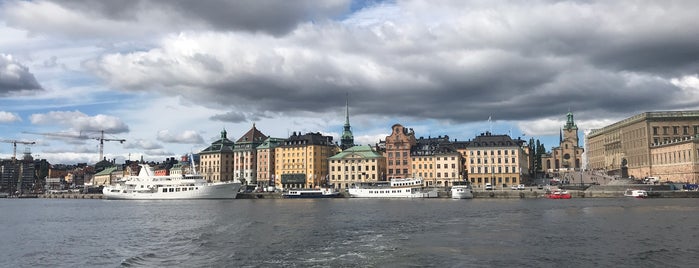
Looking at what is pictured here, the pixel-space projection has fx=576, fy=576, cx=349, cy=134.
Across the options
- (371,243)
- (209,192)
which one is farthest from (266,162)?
(371,243)

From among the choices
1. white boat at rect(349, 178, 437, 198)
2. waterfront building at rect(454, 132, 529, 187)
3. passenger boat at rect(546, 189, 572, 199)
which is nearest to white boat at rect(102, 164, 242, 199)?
white boat at rect(349, 178, 437, 198)

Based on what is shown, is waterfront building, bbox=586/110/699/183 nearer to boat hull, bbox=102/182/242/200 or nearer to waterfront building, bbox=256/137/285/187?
waterfront building, bbox=256/137/285/187

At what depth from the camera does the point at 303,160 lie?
18412cm

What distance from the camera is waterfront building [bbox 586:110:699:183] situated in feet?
447

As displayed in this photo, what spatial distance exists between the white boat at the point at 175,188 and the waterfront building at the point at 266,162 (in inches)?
1644

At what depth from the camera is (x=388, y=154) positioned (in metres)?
169

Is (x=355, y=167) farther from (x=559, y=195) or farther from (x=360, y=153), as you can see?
(x=559, y=195)

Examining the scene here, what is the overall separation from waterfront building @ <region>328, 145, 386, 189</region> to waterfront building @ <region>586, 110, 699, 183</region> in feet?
236

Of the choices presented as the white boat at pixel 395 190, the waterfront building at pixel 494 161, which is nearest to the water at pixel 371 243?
the white boat at pixel 395 190

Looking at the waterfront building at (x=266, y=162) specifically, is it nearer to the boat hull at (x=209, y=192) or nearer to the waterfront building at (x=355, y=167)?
the waterfront building at (x=355, y=167)

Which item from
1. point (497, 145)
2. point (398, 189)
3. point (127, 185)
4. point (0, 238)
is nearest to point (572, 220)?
point (0, 238)

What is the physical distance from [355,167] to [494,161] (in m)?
40.5

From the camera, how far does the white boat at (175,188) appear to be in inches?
5768

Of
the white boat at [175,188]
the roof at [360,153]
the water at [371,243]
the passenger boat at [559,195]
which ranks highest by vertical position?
the roof at [360,153]
